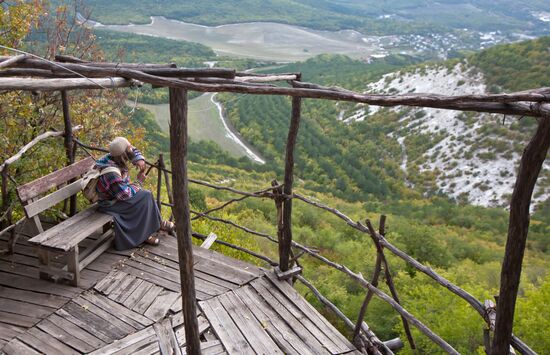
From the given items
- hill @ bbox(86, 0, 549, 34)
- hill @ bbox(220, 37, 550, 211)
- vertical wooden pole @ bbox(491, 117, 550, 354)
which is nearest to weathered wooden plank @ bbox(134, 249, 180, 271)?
vertical wooden pole @ bbox(491, 117, 550, 354)

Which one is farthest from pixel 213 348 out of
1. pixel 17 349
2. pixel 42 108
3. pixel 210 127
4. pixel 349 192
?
pixel 210 127

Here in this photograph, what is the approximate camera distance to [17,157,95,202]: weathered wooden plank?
4.43 m

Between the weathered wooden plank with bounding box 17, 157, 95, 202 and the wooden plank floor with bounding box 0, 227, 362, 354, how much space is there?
0.79m

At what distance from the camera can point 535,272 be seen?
33.7 ft

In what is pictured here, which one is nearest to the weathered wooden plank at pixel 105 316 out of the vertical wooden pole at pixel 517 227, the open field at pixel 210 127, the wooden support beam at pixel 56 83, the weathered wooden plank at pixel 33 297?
the weathered wooden plank at pixel 33 297

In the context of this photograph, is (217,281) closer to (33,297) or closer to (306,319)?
(306,319)

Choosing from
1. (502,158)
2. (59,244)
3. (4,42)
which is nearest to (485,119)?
(502,158)

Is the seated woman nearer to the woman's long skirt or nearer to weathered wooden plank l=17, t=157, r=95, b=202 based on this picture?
the woman's long skirt

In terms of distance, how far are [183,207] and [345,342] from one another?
1.92 meters

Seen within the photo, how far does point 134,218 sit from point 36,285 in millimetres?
1145

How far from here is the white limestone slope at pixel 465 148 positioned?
81.6 feet

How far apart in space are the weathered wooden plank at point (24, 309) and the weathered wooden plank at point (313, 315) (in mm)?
2112

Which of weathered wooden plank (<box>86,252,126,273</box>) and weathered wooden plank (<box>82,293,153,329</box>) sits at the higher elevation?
weathered wooden plank (<box>86,252,126,273</box>)

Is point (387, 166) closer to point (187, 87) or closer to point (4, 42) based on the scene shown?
point (4, 42)
